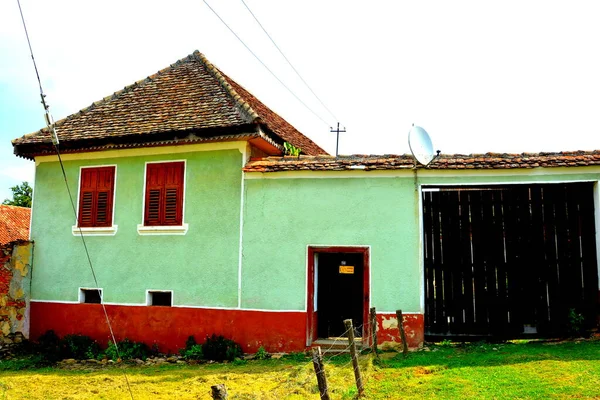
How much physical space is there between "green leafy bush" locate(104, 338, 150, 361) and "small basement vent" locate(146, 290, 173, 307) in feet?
3.23

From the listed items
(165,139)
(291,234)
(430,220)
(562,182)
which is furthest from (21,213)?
(562,182)

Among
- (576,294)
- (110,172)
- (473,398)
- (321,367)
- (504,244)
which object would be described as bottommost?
(473,398)

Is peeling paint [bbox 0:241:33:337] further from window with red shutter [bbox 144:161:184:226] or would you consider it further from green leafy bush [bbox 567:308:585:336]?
green leafy bush [bbox 567:308:585:336]

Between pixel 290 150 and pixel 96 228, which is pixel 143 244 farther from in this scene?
pixel 290 150

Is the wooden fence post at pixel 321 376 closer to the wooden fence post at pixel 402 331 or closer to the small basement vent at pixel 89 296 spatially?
the wooden fence post at pixel 402 331

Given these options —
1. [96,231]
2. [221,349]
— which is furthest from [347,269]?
[96,231]

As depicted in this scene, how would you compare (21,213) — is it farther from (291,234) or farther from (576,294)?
(576,294)

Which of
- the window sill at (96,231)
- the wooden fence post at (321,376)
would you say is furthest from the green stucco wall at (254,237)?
the wooden fence post at (321,376)

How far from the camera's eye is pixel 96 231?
13.2 metres

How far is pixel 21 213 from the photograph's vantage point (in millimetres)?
29734

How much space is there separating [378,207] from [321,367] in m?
5.84

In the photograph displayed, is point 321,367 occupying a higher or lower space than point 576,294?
lower

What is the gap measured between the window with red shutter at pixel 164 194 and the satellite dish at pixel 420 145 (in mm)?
5537

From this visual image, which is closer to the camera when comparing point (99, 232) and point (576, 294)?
point (576, 294)
